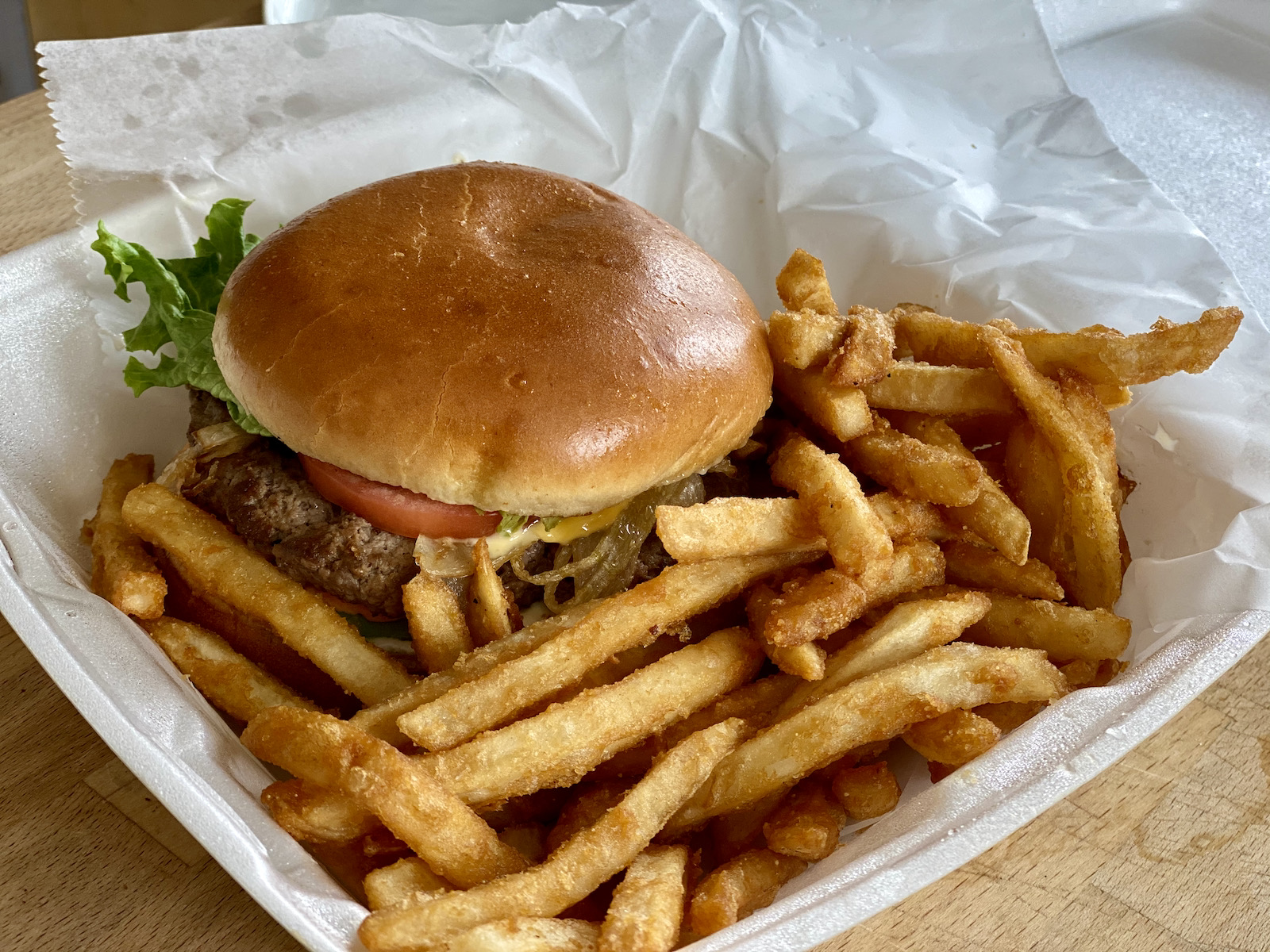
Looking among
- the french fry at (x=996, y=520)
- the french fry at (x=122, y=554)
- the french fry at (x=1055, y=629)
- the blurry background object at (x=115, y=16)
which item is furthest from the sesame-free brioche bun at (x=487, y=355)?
the blurry background object at (x=115, y=16)

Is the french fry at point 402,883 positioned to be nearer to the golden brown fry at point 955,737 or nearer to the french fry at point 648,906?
the french fry at point 648,906

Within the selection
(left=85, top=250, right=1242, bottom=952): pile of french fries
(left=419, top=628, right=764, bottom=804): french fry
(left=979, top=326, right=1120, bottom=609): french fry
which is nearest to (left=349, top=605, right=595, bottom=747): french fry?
(left=85, top=250, right=1242, bottom=952): pile of french fries

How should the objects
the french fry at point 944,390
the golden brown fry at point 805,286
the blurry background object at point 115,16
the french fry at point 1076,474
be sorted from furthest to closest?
the blurry background object at point 115,16 → the golden brown fry at point 805,286 → the french fry at point 944,390 → the french fry at point 1076,474

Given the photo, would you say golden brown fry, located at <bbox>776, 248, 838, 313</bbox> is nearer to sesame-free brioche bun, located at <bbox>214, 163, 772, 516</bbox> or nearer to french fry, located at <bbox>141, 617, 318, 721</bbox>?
sesame-free brioche bun, located at <bbox>214, 163, 772, 516</bbox>

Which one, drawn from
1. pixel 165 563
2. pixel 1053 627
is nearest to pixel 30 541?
pixel 165 563

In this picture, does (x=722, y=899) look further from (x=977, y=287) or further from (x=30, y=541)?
(x=977, y=287)

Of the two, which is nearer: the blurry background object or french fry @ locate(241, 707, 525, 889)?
french fry @ locate(241, 707, 525, 889)

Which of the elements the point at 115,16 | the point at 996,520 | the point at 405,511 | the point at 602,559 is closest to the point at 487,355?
the point at 405,511
